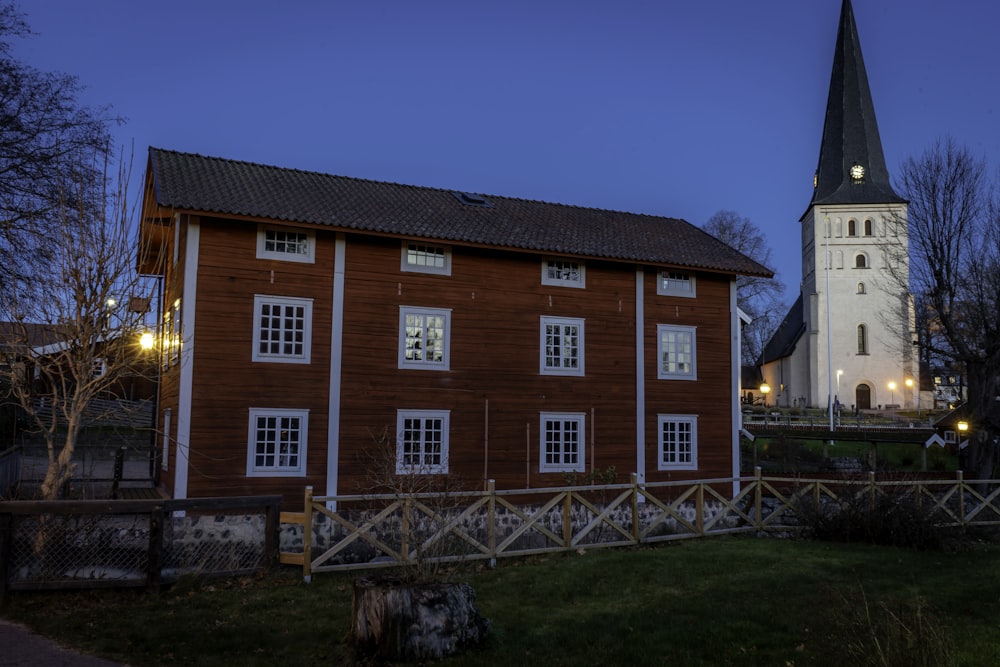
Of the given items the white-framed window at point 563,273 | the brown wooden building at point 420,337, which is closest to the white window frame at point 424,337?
the brown wooden building at point 420,337

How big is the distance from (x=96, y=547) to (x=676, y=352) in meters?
16.2

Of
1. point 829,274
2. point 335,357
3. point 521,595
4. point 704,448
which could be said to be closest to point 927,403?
point 829,274

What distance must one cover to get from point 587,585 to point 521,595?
102 centimetres

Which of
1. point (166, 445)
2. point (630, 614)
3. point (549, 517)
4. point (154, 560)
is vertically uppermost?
point (166, 445)

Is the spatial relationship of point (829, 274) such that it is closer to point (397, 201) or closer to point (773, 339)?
point (773, 339)

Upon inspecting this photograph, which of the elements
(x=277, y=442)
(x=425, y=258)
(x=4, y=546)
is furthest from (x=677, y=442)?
(x=4, y=546)

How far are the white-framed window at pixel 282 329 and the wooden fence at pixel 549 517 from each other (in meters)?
3.55

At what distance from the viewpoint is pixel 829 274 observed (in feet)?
200

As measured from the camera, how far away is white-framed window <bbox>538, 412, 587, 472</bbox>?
20.3m

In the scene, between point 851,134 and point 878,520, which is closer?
point 878,520

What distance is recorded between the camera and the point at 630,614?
8.62m

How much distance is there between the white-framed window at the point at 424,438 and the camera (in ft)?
61.1

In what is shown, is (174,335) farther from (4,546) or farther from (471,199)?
(471,199)

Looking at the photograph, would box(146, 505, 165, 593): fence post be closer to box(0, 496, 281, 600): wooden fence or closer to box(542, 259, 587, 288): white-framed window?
box(0, 496, 281, 600): wooden fence
